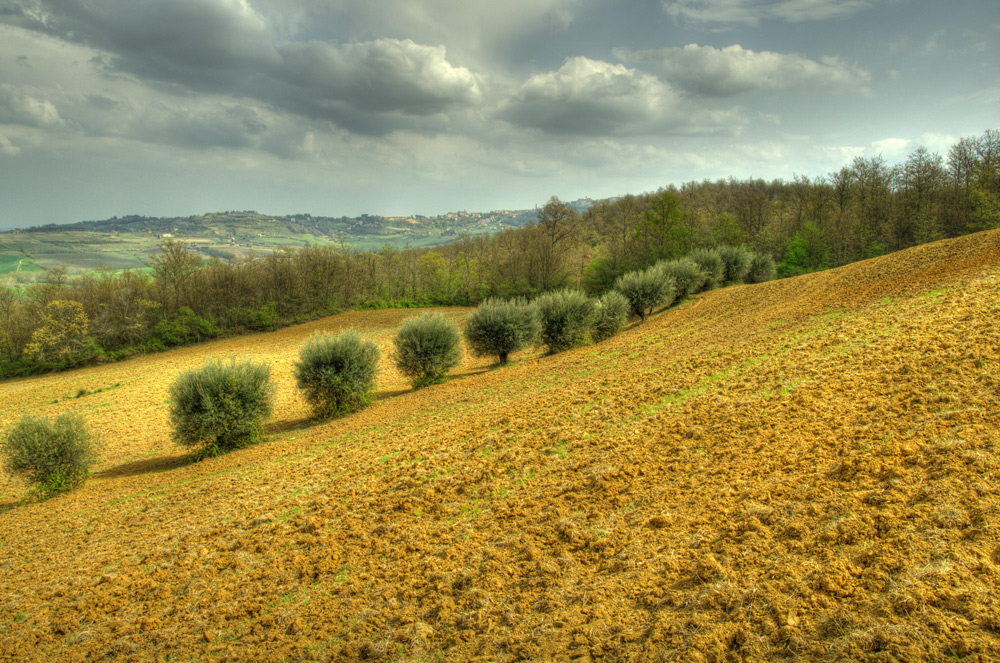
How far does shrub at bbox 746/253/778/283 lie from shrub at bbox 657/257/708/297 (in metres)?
10.9

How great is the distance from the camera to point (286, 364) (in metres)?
29.5

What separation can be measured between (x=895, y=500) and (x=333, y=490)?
26.8 ft

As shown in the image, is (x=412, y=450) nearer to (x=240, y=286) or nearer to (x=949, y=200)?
(x=240, y=286)

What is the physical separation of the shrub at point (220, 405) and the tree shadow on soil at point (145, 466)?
614mm

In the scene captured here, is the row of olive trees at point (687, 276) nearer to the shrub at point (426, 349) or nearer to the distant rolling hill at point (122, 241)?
the shrub at point (426, 349)

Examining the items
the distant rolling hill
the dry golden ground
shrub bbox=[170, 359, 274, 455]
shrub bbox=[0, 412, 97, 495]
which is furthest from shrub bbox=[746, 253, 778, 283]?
shrub bbox=[0, 412, 97, 495]

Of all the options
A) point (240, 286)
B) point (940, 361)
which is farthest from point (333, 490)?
point (240, 286)

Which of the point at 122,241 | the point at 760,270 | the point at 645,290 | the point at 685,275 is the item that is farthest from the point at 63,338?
the point at 122,241

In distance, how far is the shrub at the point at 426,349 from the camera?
18.7m

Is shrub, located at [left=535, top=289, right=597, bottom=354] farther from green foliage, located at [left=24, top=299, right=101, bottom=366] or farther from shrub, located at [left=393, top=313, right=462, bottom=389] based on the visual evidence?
green foliage, located at [left=24, top=299, right=101, bottom=366]

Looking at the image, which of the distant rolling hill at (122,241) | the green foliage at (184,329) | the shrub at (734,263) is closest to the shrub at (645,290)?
the shrub at (734,263)

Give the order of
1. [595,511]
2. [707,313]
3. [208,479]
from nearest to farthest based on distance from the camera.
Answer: [595,511]
[208,479]
[707,313]

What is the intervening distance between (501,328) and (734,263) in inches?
1041

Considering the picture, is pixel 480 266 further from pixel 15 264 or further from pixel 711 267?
pixel 15 264
